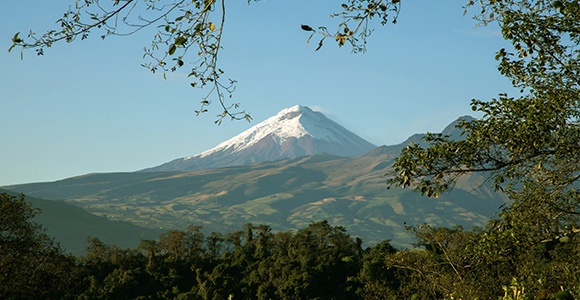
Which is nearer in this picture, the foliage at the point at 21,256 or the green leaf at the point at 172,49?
the green leaf at the point at 172,49

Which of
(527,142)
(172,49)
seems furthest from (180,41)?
(527,142)

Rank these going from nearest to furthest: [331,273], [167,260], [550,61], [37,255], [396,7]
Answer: [396,7] < [550,61] < [37,255] < [331,273] < [167,260]

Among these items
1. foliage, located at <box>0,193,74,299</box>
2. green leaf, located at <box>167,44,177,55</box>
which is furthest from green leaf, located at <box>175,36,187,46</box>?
foliage, located at <box>0,193,74,299</box>

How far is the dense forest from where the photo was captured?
41875 millimetres

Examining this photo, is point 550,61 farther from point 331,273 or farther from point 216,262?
point 216,262

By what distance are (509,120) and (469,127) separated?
1.02 meters

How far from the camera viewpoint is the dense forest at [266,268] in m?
41.9

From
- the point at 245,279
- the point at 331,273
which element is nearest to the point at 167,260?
the point at 245,279

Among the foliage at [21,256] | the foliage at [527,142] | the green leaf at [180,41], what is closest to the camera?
the green leaf at [180,41]

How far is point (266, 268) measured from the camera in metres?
94.4

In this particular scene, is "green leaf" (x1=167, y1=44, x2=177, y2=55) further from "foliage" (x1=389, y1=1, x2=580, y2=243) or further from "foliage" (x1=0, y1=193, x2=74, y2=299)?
"foliage" (x1=0, y1=193, x2=74, y2=299)

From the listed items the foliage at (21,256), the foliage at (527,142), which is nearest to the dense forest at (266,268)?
the foliage at (21,256)

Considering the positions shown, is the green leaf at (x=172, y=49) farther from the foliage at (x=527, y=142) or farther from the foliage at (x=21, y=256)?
the foliage at (x=21, y=256)

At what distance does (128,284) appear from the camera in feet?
296
